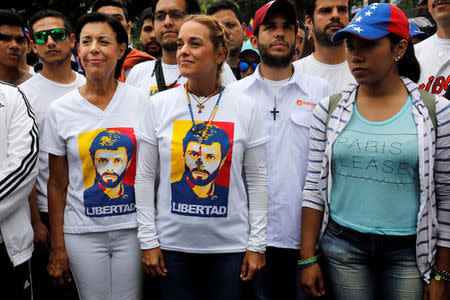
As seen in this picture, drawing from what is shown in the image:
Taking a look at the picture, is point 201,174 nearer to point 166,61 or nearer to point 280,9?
point 280,9

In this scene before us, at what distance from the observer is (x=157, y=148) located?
271cm

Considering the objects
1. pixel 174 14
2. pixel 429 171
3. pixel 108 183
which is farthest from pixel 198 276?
pixel 174 14

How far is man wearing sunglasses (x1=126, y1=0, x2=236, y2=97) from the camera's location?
3.71m

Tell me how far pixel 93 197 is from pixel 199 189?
29.0 inches

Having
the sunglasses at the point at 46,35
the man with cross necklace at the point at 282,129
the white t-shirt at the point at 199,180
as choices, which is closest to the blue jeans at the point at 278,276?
the man with cross necklace at the point at 282,129

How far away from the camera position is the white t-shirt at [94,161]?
282 centimetres

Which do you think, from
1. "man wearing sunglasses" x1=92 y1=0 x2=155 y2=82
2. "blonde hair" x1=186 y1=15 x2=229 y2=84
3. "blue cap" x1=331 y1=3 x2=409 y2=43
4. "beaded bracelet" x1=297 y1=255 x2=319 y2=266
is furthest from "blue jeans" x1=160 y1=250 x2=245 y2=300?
"man wearing sunglasses" x1=92 y1=0 x2=155 y2=82

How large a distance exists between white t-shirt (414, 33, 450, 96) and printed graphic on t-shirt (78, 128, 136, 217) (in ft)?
7.65

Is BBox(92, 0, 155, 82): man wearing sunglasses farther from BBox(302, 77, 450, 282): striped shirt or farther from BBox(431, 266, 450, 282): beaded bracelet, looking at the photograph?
BBox(431, 266, 450, 282): beaded bracelet

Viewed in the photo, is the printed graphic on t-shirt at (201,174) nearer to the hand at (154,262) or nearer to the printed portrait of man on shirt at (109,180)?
the hand at (154,262)

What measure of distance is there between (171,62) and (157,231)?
5.76ft

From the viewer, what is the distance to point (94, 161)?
2.82 metres

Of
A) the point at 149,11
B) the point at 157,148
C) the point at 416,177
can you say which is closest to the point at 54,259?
the point at 157,148

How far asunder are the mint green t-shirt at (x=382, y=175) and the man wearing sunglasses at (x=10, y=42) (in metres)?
3.11
